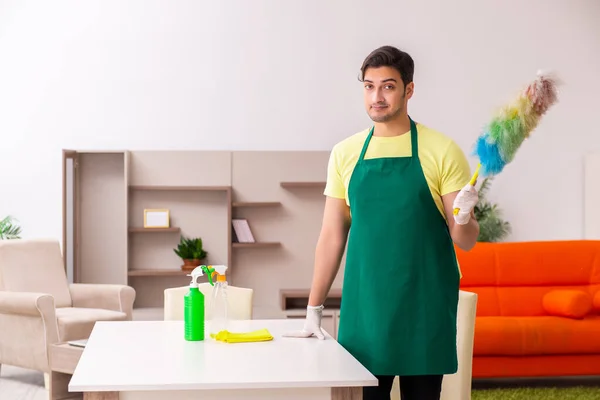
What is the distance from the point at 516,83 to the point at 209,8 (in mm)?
2687

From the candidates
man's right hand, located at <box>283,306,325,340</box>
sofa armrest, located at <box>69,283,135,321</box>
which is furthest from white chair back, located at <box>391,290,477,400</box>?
sofa armrest, located at <box>69,283,135,321</box>

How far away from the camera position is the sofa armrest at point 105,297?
585 cm

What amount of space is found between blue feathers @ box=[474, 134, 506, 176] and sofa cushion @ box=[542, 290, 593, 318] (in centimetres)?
339

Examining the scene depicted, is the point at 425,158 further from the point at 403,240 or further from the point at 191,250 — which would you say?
the point at 191,250

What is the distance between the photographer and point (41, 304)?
5.05 metres

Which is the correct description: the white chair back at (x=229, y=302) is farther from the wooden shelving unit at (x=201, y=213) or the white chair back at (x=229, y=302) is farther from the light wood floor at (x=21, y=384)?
the wooden shelving unit at (x=201, y=213)

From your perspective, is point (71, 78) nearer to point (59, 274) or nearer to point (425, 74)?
point (59, 274)

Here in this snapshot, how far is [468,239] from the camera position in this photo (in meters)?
2.34

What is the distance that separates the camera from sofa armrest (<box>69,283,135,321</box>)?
585cm

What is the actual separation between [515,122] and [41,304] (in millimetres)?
3656

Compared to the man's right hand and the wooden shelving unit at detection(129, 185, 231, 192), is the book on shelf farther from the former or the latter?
the man's right hand

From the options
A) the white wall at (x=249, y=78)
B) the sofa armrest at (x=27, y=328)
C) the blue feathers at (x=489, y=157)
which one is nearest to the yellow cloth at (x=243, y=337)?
the blue feathers at (x=489, y=157)

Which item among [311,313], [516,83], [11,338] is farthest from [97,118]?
[311,313]

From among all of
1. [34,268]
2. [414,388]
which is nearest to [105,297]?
[34,268]
